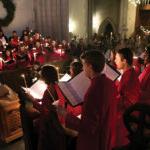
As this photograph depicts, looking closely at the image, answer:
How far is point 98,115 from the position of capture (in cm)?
214

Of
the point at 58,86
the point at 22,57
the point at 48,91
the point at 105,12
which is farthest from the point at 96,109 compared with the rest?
the point at 105,12

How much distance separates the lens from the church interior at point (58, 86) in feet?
7.17

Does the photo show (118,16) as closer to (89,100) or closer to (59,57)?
(59,57)

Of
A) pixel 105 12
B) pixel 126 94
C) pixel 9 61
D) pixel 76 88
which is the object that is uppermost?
pixel 105 12

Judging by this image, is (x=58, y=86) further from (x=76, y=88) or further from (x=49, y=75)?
(x=49, y=75)

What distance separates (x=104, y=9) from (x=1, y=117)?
10.6 m

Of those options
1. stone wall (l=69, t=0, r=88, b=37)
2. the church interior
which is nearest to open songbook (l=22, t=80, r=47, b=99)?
the church interior

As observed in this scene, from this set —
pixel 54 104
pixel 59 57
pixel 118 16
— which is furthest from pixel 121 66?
pixel 118 16

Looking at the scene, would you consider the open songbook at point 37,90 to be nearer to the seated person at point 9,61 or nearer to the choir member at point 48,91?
the choir member at point 48,91

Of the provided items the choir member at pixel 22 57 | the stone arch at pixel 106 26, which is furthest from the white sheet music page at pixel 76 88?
the stone arch at pixel 106 26

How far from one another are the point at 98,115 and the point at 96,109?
0.19 feet

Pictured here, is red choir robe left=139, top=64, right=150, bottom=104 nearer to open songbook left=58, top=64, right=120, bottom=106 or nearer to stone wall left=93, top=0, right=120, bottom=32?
open songbook left=58, top=64, right=120, bottom=106

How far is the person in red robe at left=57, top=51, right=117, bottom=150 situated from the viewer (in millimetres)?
2117

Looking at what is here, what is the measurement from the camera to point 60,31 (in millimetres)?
12625
